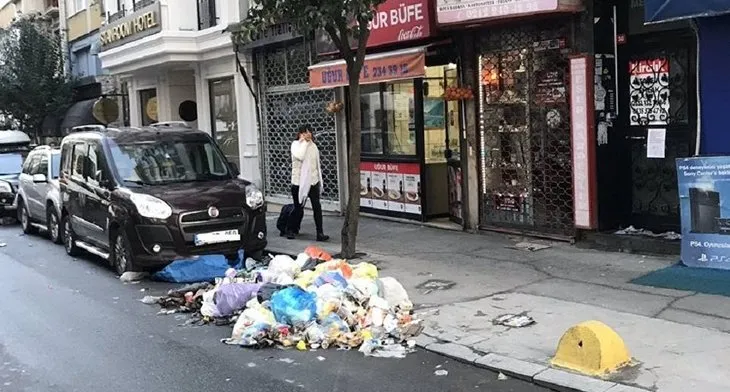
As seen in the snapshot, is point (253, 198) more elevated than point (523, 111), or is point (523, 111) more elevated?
point (523, 111)

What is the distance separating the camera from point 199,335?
24.3ft

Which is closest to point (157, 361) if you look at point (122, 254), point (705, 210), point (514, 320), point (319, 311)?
point (319, 311)

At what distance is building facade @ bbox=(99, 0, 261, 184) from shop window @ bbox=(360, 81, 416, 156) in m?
3.94

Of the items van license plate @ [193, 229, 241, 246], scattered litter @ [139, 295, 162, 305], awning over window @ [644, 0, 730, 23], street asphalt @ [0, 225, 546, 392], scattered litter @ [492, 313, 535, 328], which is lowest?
street asphalt @ [0, 225, 546, 392]

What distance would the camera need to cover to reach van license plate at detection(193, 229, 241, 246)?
10.0m

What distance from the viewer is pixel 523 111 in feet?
36.0

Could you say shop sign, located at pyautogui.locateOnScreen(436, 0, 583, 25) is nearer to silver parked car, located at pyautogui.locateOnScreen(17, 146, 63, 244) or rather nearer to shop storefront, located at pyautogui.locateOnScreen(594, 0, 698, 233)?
shop storefront, located at pyautogui.locateOnScreen(594, 0, 698, 233)

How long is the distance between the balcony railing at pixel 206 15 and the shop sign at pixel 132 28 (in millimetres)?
963

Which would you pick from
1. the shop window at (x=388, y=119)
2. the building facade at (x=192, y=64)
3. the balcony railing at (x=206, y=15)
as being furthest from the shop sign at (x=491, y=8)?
the balcony railing at (x=206, y=15)

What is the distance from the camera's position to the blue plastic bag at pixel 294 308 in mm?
7012

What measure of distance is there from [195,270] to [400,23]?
16.3 feet

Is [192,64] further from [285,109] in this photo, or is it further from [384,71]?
[384,71]

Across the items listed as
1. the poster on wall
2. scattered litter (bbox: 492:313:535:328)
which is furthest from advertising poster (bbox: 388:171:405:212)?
scattered litter (bbox: 492:313:535:328)

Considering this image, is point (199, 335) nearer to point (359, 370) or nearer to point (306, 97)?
point (359, 370)
